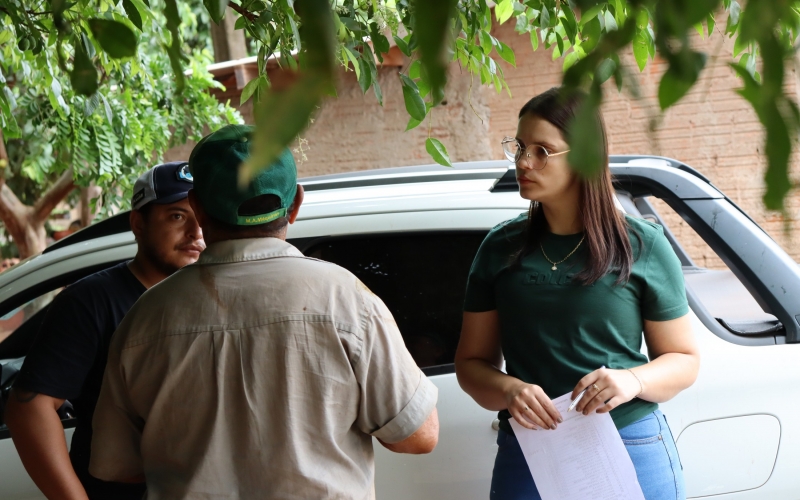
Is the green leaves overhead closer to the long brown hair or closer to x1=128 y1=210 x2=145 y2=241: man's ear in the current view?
the long brown hair

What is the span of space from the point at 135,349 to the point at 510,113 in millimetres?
5715

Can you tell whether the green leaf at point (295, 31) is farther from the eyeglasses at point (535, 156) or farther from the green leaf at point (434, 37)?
the green leaf at point (434, 37)

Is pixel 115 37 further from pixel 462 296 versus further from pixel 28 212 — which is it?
pixel 28 212

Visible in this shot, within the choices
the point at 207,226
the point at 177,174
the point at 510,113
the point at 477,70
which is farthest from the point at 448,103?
the point at 207,226

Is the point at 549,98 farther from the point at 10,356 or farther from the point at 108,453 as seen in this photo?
the point at 10,356

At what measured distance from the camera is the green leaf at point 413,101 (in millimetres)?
2041

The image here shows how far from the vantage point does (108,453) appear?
171 centimetres

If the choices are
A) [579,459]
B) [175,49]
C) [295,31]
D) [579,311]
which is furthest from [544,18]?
[175,49]

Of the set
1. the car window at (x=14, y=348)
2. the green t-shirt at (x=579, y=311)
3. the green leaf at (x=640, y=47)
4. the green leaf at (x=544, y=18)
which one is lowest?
the car window at (x=14, y=348)

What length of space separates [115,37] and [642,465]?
1631 millimetres

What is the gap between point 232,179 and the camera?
160cm

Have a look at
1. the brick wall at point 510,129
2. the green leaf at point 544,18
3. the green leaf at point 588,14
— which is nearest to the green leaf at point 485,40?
the green leaf at point 544,18

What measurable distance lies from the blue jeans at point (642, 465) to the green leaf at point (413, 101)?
84 cm

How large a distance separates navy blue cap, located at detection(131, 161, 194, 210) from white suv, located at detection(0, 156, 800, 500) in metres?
0.58
